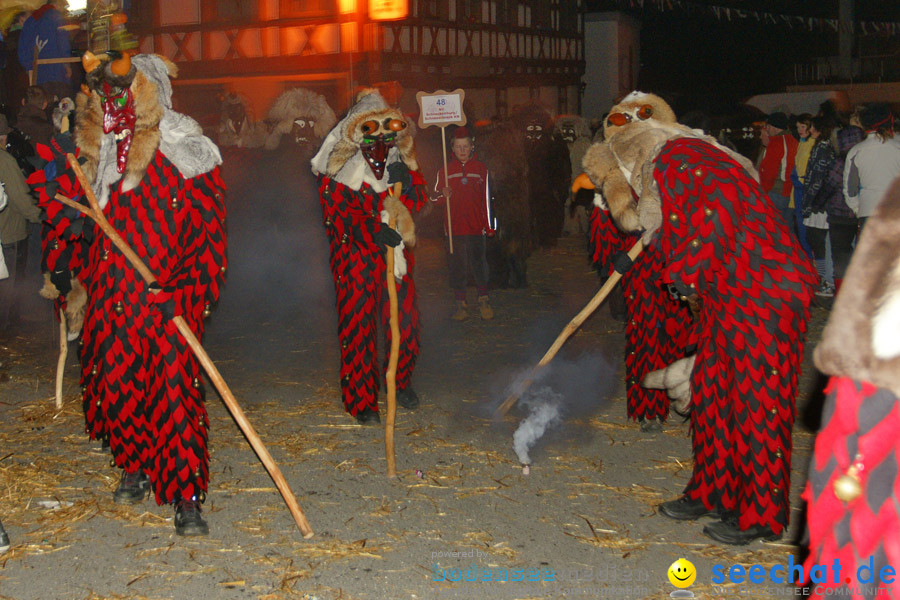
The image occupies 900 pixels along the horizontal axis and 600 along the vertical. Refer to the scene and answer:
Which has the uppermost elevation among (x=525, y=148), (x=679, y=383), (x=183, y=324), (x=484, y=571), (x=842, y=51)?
(x=842, y=51)

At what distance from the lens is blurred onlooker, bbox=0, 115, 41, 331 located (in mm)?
7570

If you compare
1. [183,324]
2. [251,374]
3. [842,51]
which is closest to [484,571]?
[183,324]

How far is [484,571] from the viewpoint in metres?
3.82

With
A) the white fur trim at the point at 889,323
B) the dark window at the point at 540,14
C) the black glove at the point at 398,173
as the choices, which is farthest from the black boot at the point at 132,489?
the dark window at the point at 540,14

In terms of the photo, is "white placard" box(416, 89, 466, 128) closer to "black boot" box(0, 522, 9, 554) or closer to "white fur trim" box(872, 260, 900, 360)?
"black boot" box(0, 522, 9, 554)

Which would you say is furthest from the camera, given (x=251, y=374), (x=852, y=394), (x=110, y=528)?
(x=251, y=374)

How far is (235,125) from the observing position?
1217 centimetres

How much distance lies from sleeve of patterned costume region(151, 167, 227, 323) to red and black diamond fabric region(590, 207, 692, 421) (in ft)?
7.23

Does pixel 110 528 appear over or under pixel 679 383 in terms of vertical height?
under

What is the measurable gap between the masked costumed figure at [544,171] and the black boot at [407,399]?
5.34 metres

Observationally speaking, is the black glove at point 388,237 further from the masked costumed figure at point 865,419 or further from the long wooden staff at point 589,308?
the masked costumed figure at point 865,419

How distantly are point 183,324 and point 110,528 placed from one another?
1.11 meters

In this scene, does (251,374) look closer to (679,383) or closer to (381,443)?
(381,443)

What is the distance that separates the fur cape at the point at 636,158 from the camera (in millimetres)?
4043
